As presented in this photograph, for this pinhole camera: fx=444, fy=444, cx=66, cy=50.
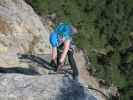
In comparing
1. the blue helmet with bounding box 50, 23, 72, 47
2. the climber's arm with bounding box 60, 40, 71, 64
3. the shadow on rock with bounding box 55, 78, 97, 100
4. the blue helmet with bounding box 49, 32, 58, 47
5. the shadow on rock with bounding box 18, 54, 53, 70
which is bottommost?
the shadow on rock with bounding box 55, 78, 97, 100

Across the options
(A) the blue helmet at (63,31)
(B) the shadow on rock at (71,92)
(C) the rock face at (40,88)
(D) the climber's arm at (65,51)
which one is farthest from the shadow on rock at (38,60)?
(B) the shadow on rock at (71,92)

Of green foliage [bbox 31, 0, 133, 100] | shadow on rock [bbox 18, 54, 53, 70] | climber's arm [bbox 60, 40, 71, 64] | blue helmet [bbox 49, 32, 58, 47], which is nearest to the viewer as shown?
blue helmet [bbox 49, 32, 58, 47]

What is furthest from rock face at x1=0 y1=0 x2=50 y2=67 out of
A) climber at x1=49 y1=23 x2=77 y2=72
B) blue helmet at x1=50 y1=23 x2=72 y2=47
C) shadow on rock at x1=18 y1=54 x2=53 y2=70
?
blue helmet at x1=50 y1=23 x2=72 y2=47

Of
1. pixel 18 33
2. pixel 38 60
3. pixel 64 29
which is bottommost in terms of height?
pixel 38 60

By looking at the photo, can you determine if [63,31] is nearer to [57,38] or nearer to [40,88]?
[57,38]

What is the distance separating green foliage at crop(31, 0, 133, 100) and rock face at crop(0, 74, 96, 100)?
21.7m

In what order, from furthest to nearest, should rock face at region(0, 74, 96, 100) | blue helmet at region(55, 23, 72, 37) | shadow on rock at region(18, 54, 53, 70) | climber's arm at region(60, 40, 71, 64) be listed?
shadow on rock at region(18, 54, 53, 70), climber's arm at region(60, 40, 71, 64), blue helmet at region(55, 23, 72, 37), rock face at region(0, 74, 96, 100)

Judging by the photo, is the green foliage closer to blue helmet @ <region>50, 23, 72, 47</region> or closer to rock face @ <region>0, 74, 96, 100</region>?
blue helmet @ <region>50, 23, 72, 47</region>

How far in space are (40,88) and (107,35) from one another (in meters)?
29.3

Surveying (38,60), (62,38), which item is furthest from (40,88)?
(38,60)

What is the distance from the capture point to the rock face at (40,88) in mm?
7910

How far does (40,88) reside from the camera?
8078 mm

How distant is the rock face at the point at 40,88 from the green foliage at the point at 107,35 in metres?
21.7

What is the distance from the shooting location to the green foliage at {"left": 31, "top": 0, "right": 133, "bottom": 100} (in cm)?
3222
